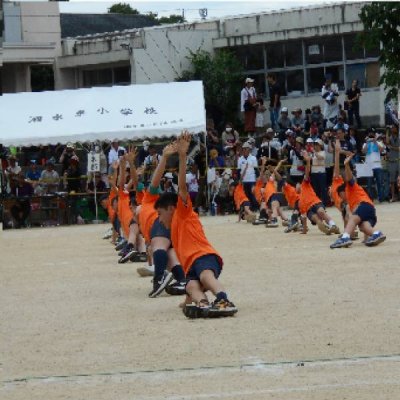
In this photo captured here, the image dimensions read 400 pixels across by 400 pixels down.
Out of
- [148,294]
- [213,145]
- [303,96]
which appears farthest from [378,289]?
[303,96]

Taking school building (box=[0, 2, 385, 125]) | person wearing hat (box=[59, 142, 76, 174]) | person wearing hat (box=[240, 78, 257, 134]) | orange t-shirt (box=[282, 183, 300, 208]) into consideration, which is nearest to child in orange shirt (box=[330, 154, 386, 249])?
orange t-shirt (box=[282, 183, 300, 208])

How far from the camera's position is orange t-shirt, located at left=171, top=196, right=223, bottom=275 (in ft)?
42.1

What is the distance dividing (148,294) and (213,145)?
22.2 meters

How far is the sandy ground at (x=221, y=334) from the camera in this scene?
8.90 metres

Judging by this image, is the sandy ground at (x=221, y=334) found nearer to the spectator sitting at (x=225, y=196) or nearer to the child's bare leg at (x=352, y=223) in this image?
the child's bare leg at (x=352, y=223)

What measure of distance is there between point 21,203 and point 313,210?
12.4 meters

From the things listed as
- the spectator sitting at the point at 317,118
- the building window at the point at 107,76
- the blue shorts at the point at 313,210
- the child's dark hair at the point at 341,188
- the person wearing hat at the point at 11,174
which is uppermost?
the building window at the point at 107,76

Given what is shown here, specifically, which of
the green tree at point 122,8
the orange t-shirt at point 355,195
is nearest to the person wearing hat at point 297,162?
the orange t-shirt at point 355,195

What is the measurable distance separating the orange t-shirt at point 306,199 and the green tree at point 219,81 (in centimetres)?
1927

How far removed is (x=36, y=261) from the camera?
22328 mm

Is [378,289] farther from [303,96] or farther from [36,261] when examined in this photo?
[303,96]

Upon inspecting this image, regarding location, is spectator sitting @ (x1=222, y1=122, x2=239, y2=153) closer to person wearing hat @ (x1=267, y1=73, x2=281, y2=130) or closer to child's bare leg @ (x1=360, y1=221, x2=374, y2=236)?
person wearing hat @ (x1=267, y1=73, x2=281, y2=130)

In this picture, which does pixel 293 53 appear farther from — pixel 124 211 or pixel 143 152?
pixel 124 211

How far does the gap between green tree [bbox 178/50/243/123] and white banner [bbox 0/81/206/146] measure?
10403 mm
